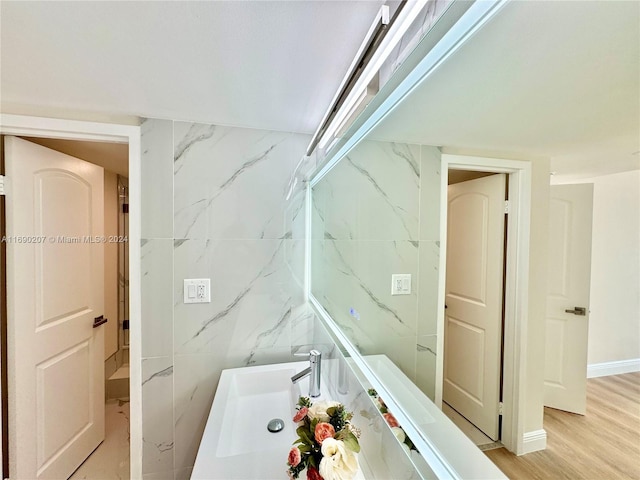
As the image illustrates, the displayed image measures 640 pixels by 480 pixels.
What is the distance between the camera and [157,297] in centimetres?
136

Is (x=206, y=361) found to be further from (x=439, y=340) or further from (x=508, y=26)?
(x=508, y=26)

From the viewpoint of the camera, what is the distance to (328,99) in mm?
1128

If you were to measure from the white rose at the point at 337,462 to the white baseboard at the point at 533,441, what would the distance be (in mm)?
359

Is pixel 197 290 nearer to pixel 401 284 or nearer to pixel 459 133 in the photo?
pixel 401 284

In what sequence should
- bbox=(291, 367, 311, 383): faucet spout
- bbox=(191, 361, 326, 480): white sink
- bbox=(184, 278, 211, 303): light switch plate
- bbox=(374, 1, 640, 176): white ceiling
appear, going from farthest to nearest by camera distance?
1. bbox=(184, 278, 211, 303): light switch plate
2. bbox=(291, 367, 311, 383): faucet spout
3. bbox=(191, 361, 326, 480): white sink
4. bbox=(374, 1, 640, 176): white ceiling

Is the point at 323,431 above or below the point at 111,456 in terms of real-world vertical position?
above

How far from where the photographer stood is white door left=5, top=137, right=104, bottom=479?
4.37 ft

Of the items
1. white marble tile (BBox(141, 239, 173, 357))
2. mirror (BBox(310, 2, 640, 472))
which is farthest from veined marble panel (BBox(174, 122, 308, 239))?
mirror (BBox(310, 2, 640, 472))

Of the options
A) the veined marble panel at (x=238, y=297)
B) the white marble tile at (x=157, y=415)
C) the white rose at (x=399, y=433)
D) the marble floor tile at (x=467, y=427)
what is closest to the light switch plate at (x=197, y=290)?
the veined marble panel at (x=238, y=297)

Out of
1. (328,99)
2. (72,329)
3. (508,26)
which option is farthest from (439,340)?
(72,329)

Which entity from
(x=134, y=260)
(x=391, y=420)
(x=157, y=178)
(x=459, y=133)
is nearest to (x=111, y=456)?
(x=134, y=260)

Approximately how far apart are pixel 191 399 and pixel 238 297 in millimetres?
601

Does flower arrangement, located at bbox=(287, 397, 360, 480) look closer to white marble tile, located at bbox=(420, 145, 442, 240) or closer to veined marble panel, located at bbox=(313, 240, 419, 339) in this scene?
veined marble panel, located at bbox=(313, 240, 419, 339)

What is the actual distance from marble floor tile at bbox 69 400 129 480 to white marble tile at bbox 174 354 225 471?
26.2 inches
